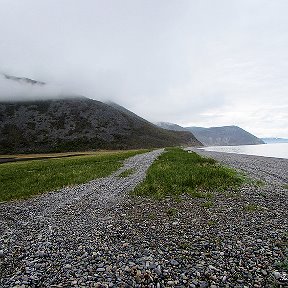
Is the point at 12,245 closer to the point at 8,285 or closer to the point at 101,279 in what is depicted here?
the point at 8,285

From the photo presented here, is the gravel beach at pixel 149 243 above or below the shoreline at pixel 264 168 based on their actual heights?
below

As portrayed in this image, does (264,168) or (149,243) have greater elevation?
(264,168)

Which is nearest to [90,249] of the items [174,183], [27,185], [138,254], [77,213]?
[138,254]

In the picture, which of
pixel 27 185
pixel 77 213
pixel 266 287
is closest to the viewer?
pixel 266 287

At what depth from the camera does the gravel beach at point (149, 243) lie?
9.92 m

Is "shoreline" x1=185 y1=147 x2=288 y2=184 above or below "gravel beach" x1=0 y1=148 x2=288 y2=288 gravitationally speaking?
above

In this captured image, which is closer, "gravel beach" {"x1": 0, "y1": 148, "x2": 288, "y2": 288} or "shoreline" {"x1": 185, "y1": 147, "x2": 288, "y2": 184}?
"gravel beach" {"x1": 0, "y1": 148, "x2": 288, "y2": 288}

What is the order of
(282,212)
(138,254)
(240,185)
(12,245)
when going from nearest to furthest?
(138,254), (12,245), (282,212), (240,185)

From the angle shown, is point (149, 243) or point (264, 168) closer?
point (149, 243)

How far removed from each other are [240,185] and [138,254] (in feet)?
56.5

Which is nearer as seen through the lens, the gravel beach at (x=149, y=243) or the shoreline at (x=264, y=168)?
the gravel beach at (x=149, y=243)

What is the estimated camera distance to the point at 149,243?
13.1 meters

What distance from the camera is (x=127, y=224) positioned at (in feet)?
52.2

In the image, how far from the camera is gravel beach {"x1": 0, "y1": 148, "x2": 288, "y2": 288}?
32.6ft
